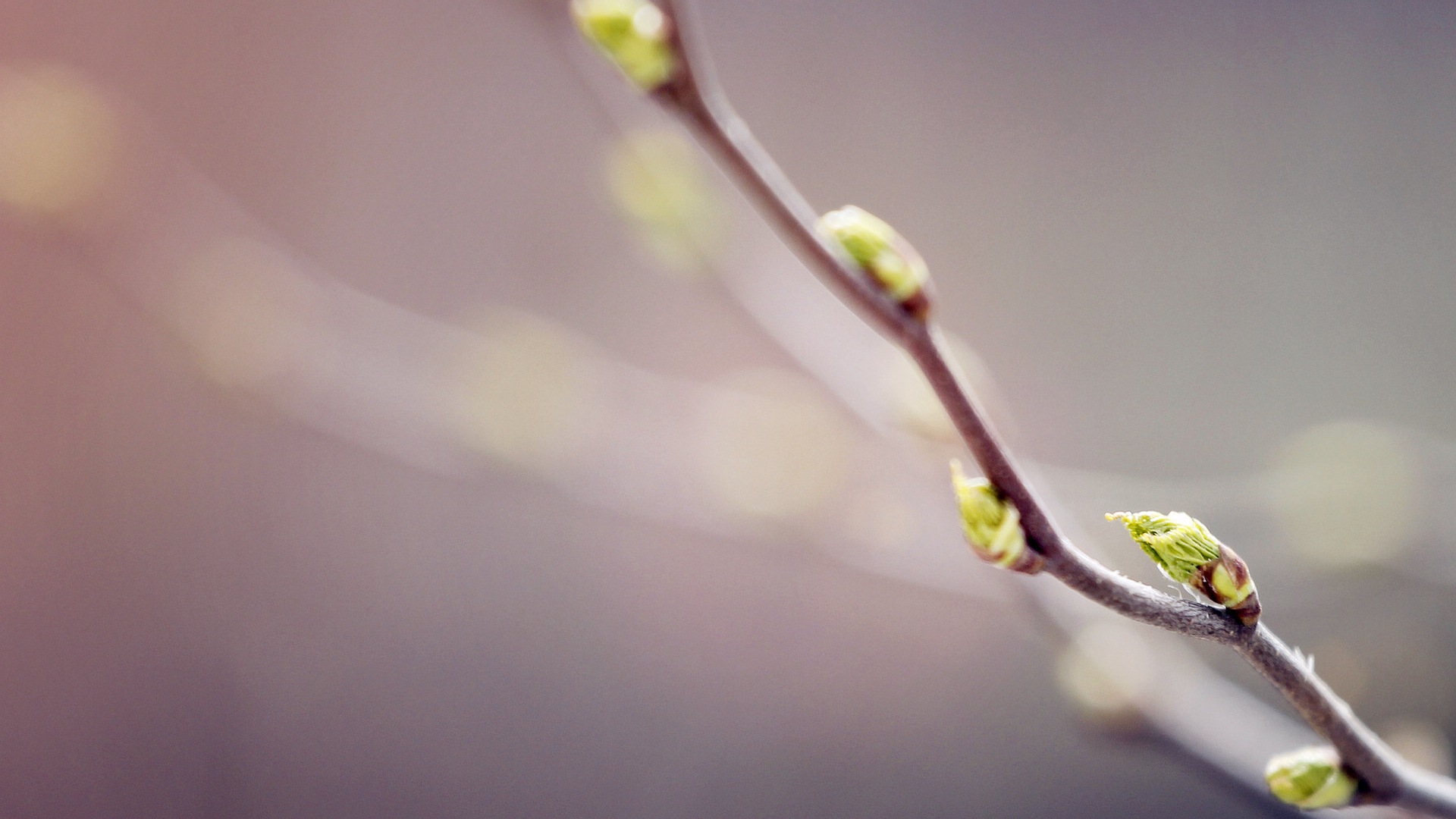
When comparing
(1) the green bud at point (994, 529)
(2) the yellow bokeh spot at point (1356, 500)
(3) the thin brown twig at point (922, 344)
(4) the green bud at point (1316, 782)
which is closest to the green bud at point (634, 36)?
(3) the thin brown twig at point (922, 344)

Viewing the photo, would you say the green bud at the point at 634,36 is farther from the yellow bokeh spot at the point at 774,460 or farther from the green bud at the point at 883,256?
the yellow bokeh spot at the point at 774,460

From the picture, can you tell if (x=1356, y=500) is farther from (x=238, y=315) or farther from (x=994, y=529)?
(x=238, y=315)

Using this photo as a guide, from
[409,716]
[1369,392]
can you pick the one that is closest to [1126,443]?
[1369,392]

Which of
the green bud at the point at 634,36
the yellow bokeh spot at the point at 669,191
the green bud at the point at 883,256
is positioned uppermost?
the yellow bokeh spot at the point at 669,191

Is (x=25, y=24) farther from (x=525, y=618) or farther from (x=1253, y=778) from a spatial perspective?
(x=1253, y=778)

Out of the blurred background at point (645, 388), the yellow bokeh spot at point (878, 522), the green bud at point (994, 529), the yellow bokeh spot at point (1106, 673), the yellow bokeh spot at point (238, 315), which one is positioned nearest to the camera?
the green bud at point (994, 529)

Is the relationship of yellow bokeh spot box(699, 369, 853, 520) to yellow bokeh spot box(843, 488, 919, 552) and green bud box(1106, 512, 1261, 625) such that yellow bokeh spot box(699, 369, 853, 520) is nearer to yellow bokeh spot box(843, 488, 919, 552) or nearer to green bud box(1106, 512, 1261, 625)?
yellow bokeh spot box(843, 488, 919, 552)

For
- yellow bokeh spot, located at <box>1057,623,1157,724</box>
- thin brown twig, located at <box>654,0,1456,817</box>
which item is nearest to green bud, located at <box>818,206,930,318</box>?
thin brown twig, located at <box>654,0,1456,817</box>

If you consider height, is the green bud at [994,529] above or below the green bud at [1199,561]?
below
